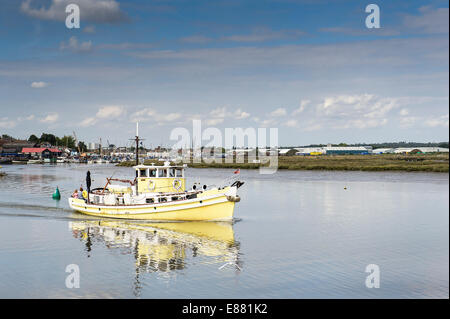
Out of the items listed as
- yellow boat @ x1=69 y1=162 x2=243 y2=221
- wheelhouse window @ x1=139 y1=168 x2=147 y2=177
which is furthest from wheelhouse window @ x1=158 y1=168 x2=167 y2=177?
wheelhouse window @ x1=139 y1=168 x2=147 y2=177

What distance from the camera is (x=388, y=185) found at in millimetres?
70875

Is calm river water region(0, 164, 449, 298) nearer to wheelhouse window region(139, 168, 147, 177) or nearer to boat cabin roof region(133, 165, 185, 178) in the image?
wheelhouse window region(139, 168, 147, 177)

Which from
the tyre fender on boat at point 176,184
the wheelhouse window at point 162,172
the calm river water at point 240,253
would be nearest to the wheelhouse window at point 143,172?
the wheelhouse window at point 162,172

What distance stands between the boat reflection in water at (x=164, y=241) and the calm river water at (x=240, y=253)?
7cm

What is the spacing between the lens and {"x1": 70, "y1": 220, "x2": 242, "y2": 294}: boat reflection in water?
2641 centimetres

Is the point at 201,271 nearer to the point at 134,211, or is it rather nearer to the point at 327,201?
the point at 134,211

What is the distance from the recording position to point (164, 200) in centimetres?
3894

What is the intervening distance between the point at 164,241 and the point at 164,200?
744 cm

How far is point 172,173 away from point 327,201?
2175 cm

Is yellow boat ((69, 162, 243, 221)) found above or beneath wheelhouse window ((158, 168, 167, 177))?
beneath

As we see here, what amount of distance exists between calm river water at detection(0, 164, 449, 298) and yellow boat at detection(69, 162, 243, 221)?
105 centimetres

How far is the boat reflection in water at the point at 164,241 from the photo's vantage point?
86.6 feet

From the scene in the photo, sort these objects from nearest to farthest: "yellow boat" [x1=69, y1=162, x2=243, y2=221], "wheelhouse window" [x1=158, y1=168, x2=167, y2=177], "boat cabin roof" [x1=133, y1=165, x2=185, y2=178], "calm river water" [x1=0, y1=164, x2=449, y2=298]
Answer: "calm river water" [x1=0, y1=164, x2=449, y2=298] < "yellow boat" [x1=69, y1=162, x2=243, y2=221] < "boat cabin roof" [x1=133, y1=165, x2=185, y2=178] < "wheelhouse window" [x1=158, y1=168, x2=167, y2=177]
